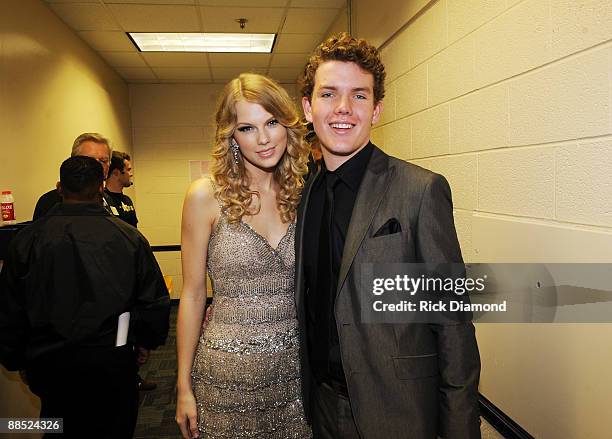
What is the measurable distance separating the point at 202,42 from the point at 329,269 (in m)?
4.20

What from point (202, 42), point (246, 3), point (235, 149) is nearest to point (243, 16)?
point (246, 3)

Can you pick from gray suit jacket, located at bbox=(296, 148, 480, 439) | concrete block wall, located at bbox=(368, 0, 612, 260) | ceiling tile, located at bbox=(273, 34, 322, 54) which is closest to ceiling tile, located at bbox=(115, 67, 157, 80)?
ceiling tile, located at bbox=(273, 34, 322, 54)

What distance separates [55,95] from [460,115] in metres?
3.18

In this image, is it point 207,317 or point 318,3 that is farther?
point 318,3

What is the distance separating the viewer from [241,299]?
1.54 meters

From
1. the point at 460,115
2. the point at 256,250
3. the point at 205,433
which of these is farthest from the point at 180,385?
the point at 460,115

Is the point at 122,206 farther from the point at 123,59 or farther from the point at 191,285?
the point at 191,285

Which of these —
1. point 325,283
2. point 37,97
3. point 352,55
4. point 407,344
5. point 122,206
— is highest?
point 37,97

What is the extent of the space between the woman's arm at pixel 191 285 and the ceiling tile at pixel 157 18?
2.84 m

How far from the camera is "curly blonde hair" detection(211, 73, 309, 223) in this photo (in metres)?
1.52

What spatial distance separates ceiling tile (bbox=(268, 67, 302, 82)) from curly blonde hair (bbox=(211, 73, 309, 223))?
15.3 ft

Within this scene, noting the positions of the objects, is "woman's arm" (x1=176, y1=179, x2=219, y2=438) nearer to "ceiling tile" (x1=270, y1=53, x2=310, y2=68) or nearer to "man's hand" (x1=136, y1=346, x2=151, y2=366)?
"man's hand" (x1=136, y1=346, x2=151, y2=366)

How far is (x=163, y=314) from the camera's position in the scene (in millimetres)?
2180

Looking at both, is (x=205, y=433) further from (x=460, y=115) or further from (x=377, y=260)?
(x=460, y=115)
